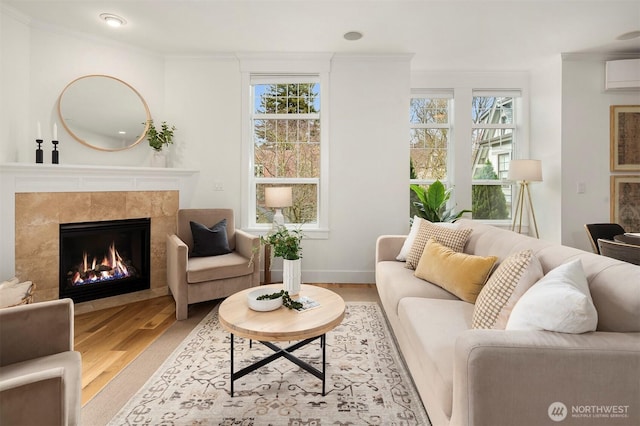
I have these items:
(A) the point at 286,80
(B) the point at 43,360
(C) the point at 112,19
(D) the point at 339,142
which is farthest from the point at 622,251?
(C) the point at 112,19

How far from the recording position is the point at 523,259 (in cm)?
142

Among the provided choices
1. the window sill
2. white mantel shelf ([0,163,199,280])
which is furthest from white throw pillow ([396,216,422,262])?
white mantel shelf ([0,163,199,280])

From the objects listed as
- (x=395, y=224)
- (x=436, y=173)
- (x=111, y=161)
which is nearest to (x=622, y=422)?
(x=395, y=224)

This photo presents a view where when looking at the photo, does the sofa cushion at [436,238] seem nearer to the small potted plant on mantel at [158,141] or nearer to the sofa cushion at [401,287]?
the sofa cushion at [401,287]

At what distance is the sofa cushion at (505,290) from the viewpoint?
1.32m

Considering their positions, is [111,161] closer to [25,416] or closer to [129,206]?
[129,206]

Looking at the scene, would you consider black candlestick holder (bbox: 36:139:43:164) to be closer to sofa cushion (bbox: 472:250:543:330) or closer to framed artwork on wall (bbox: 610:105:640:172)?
sofa cushion (bbox: 472:250:543:330)

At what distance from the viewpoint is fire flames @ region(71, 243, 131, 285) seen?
3.10 meters

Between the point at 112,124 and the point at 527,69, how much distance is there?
5.08 meters

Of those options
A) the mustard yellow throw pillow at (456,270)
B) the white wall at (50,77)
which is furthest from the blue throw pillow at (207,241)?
the mustard yellow throw pillow at (456,270)

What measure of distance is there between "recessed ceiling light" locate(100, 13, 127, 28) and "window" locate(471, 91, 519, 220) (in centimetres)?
421

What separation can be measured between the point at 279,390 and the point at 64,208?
8.50ft

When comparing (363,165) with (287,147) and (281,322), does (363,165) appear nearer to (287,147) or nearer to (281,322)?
(287,147)

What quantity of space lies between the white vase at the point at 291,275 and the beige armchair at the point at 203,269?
→ 47 centimetres
